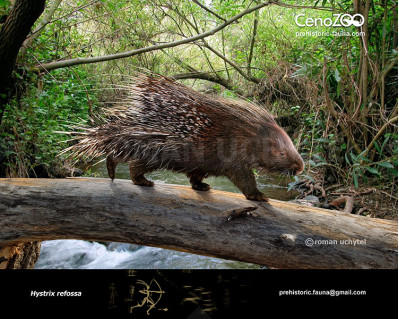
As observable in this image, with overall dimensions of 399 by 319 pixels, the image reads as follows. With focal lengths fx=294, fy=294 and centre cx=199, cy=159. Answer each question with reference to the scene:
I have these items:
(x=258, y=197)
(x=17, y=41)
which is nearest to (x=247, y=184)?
(x=258, y=197)

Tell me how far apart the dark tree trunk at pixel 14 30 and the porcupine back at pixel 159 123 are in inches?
41.8

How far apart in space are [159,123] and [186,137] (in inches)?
7.3

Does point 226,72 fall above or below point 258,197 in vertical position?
above

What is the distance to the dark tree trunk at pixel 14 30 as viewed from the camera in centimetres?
220

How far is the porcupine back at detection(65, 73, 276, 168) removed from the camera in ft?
5.91

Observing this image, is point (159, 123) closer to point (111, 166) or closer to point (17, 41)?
point (111, 166)

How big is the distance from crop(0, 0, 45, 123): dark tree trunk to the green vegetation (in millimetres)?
191

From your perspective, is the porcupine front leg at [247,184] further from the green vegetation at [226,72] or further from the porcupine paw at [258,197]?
the green vegetation at [226,72]

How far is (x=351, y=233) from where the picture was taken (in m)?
1.54

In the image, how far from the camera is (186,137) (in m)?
1.81

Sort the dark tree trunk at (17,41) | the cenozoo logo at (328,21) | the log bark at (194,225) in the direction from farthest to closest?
the dark tree trunk at (17,41), the cenozoo logo at (328,21), the log bark at (194,225)
